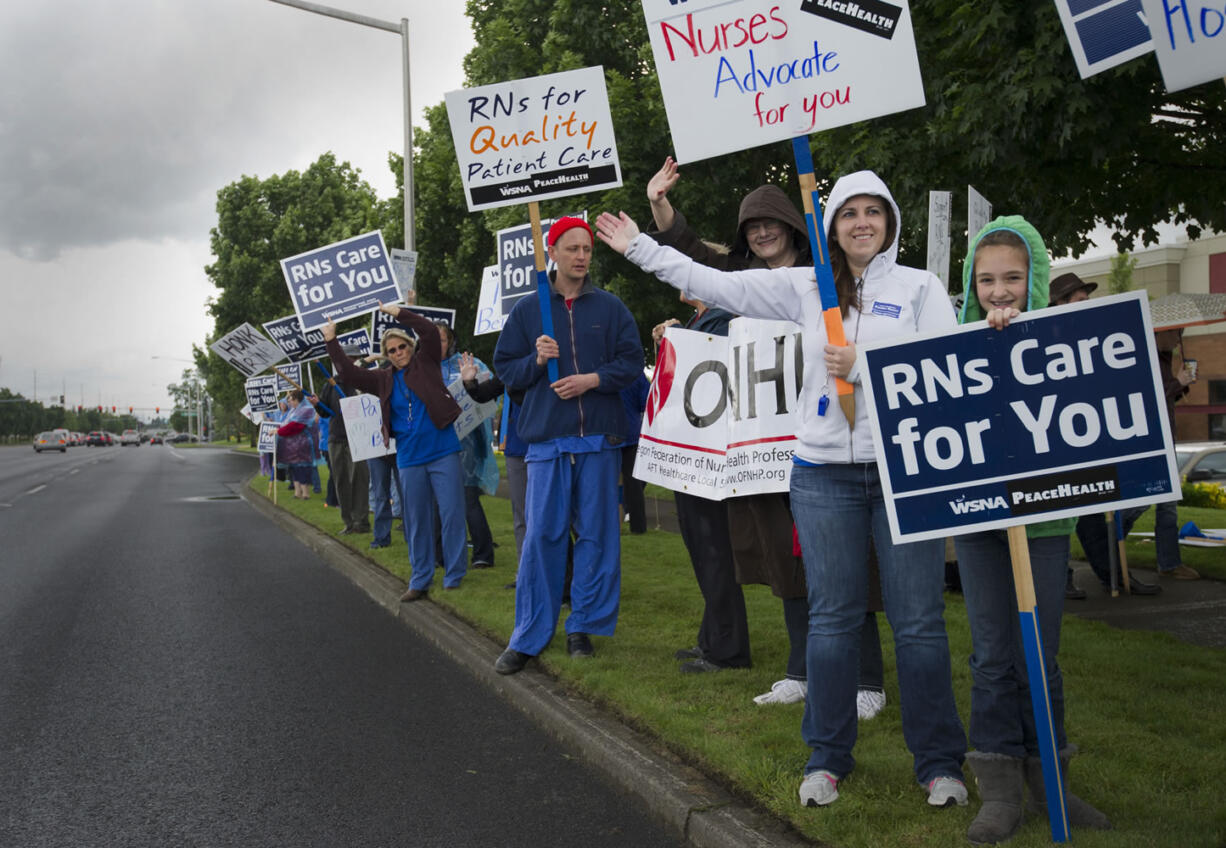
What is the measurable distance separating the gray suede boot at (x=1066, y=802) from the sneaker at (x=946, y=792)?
21cm

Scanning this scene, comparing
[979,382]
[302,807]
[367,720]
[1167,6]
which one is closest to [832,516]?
[979,382]

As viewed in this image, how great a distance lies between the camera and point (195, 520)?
57.1 feet

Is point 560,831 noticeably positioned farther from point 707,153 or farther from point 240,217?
point 240,217

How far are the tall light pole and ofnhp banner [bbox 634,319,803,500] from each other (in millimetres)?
10020

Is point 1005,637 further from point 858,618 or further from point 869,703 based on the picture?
point 869,703

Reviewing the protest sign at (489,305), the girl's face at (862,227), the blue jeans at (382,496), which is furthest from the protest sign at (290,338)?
the girl's face at (862,227)

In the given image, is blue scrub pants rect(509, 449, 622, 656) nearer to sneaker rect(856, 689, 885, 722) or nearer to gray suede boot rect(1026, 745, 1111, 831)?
sneaker rect(856, 689, 885, 722)

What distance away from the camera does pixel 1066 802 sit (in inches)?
130

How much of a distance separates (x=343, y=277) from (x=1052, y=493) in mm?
9566

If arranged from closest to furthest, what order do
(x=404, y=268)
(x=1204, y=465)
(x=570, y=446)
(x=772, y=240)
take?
(x=772, y=240), (x=570, y=446), (x=404, y=268), (x=1204, y=465)

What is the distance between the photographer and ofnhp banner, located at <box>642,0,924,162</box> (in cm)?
383

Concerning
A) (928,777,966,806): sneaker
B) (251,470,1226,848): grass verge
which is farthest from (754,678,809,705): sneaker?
(928,777,966,806): sneaker

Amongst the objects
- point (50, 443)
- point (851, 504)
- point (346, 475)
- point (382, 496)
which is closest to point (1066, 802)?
point (851, 504)

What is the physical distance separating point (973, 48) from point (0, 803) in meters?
7.03
